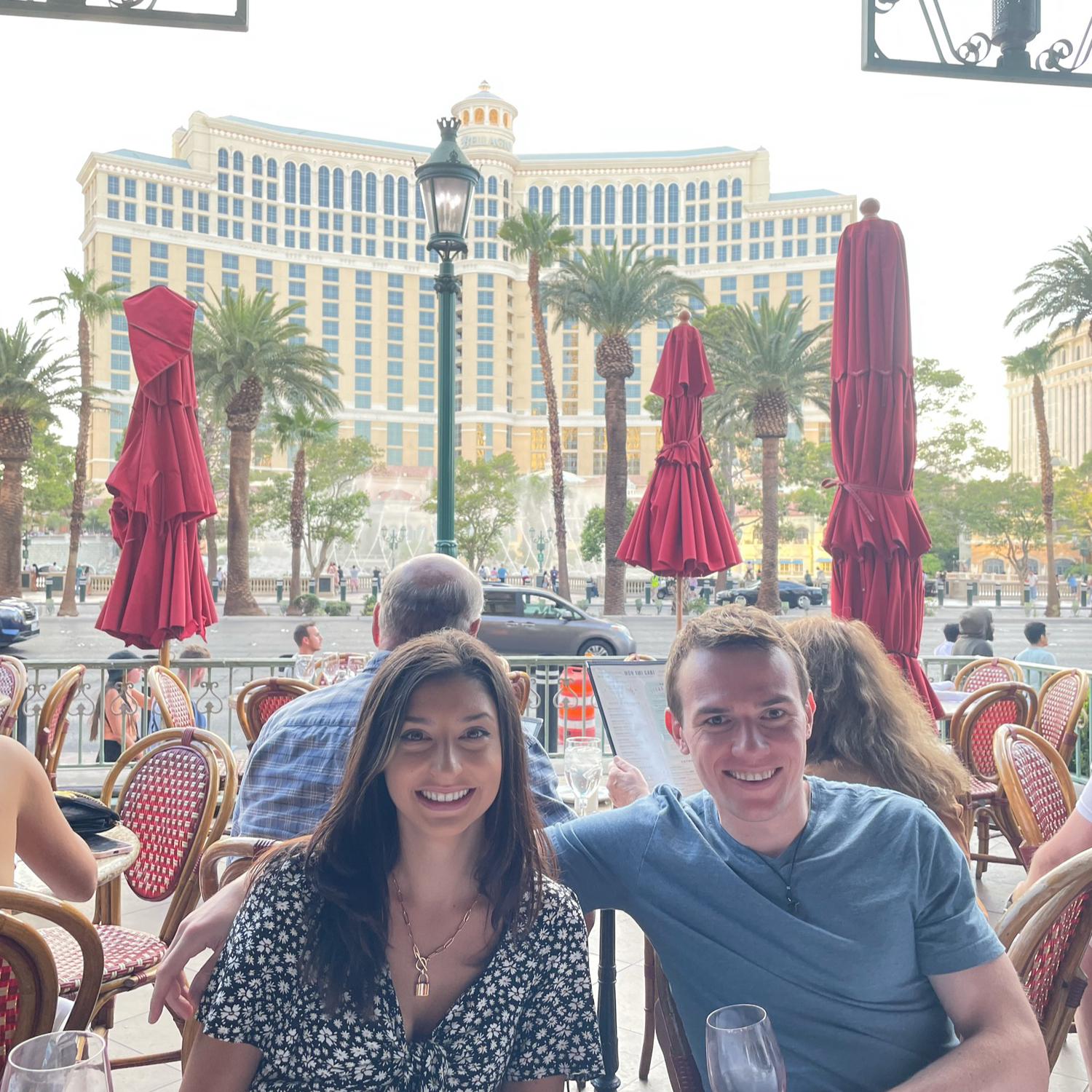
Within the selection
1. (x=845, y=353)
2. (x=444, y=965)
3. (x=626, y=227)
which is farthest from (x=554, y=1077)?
(x=626, y=227)

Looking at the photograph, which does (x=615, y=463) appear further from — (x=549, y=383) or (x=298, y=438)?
(x=298, y=438)

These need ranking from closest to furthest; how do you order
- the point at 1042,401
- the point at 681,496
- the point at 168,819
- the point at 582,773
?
the point at 582,773
the point at 168,819
the point at 681,496
the point at 1042,401

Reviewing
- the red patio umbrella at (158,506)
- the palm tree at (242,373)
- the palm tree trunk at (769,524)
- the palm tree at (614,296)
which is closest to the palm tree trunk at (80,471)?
Answer: the palm tree at (242,373)

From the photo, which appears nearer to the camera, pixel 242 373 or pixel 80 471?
pixel 242 373

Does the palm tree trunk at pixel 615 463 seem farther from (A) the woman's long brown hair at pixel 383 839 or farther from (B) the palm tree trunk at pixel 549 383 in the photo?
(A) the woman's long brown hair at pixel 383 839

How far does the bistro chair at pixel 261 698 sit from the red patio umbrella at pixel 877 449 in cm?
273

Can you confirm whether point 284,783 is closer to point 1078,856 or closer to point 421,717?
point 421,717

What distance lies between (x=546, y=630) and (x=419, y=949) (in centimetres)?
1475

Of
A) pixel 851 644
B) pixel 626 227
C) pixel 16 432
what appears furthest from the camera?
pixel 626 227

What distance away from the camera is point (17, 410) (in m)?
26.7

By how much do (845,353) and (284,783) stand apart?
140 inches

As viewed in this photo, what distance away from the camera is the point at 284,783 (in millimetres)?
2443

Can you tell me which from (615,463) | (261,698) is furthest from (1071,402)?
(261,698)

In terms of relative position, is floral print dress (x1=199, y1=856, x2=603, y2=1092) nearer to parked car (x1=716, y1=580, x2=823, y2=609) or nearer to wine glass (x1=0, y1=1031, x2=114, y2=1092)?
wine glass (x1=0, y1=1031, x2=114, y2=1092)
